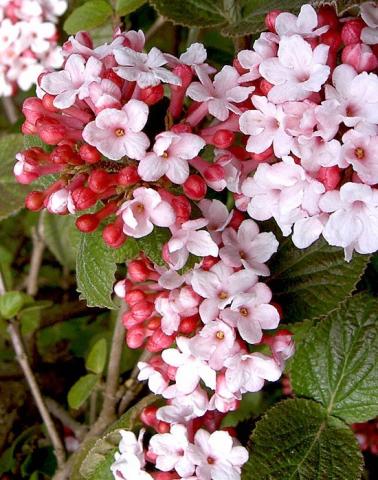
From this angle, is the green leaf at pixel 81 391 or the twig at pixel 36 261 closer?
the green leaf at pixel 81 391

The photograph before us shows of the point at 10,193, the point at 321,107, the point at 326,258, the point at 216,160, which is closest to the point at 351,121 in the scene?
the point at 321,107

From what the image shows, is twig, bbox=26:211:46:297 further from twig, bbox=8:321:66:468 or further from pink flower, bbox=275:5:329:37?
pink flower, bbox=275:5:329:37

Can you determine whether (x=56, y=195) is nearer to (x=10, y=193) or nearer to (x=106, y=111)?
(x=106, y=111)

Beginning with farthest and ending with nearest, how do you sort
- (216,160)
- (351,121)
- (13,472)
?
(13,472) → (216,160) → (351,121)

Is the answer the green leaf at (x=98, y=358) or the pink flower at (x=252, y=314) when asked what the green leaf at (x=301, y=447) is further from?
the green leaf at (x=98, y=358)

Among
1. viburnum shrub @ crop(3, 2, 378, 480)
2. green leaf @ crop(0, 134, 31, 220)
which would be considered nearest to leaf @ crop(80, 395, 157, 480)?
viburnum shrub @ crop(3, 2, 378, 480)

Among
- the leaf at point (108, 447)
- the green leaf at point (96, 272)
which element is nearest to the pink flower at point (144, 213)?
the green leaf at point (96, 272)
